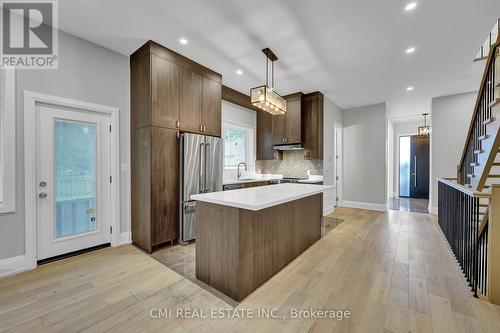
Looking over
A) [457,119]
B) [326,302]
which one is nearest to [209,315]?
[326,302]

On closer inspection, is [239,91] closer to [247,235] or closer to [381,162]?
[247,235]

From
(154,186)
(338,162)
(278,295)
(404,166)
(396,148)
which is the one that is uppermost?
(396,148)

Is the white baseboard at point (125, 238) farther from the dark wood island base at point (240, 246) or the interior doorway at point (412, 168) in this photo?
the interior doorway at point (412, 168)

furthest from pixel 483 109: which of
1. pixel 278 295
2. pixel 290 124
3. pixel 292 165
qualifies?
pixel 292 165

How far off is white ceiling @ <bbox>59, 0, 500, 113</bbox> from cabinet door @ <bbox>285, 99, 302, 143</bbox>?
1.05 metres

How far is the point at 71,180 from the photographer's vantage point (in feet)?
9.24

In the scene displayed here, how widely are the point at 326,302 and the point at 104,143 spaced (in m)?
3.38

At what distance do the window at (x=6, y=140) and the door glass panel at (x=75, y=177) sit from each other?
0.40 meters

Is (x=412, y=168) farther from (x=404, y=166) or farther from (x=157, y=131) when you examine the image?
(x=157, y=131)

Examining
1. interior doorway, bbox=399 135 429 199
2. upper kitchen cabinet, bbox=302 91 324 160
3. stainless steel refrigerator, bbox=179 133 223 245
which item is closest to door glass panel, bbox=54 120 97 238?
stainless steel refrigerator, bbox=179 133 223 245

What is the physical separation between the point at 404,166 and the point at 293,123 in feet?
19.1

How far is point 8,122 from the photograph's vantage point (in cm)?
231

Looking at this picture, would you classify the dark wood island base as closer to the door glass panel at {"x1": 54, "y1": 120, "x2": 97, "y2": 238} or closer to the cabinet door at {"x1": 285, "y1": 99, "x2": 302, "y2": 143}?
the door glass panel at {"x1": 54, "y1": 120, "x2": 97, "y2": 238}

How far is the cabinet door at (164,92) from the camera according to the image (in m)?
2.93
